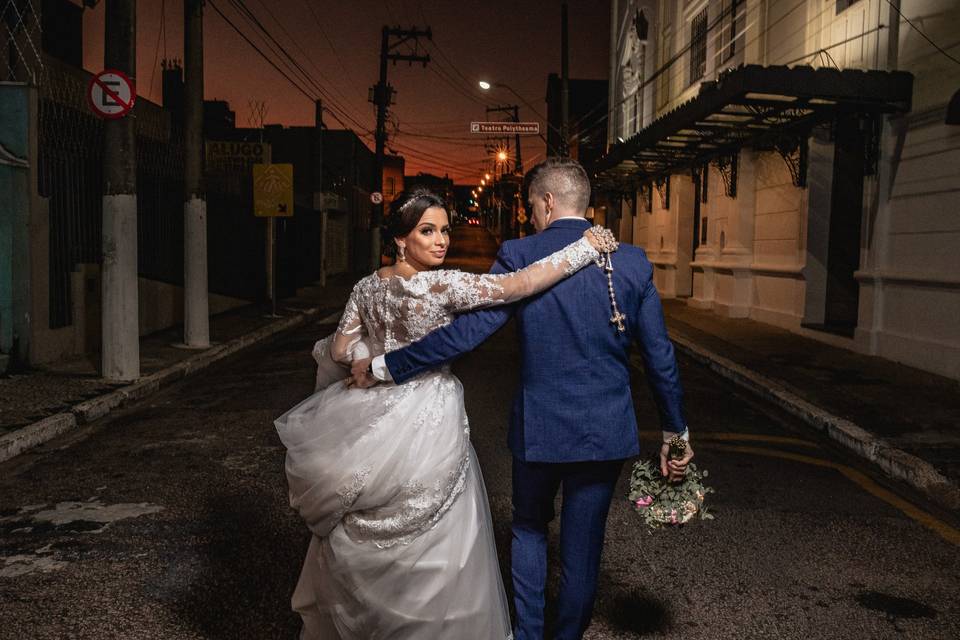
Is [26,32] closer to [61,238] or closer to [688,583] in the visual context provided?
[61,238]

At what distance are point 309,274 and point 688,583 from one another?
27.4 meters

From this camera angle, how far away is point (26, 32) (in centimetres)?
1051

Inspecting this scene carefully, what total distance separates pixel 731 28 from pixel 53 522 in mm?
17644

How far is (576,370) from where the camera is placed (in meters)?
2.96

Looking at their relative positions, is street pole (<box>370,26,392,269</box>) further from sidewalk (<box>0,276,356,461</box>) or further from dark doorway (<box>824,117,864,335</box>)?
dark doorway (<box>824,117,864,335</box>)

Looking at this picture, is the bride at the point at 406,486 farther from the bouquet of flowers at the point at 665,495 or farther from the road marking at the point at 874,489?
the road marking at the point at 874,489

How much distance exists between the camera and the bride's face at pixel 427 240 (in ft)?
10.2

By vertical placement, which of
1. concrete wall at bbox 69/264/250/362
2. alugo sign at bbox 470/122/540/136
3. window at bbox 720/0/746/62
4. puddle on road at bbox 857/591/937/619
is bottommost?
puddle on road at bbox 857/591/937/619

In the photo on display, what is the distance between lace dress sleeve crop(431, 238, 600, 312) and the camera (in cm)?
285

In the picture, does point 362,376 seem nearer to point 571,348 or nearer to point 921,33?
point 571,348

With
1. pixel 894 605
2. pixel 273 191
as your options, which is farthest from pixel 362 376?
pixel 273 191

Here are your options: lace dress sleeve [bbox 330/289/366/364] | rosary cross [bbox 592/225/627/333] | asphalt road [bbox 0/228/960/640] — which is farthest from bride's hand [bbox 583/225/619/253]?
asphalt road [bbox 0/228/960/640]

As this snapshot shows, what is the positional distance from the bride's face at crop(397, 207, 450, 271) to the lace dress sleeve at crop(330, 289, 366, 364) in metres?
0.25

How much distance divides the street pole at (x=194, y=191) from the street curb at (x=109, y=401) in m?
0.54
